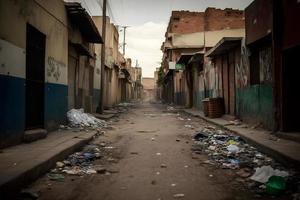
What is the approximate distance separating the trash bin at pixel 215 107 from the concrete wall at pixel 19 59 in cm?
837

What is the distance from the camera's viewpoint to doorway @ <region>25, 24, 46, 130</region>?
8844 millimetres

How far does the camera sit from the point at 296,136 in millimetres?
8070

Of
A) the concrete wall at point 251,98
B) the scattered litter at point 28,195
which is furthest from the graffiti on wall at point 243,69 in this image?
the scattered litter at point 28,195

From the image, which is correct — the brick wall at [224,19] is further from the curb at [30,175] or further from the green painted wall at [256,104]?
the curb at [30,175]

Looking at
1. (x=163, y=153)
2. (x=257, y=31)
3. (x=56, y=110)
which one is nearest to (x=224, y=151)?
(x=163, y=153)

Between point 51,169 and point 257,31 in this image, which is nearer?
point 51,169

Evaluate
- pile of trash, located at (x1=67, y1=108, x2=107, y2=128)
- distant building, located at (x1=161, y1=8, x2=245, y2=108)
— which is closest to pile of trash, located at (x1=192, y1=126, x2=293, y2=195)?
pile of trash, located at (x1=67, y1=108, x2=107, y2=128)

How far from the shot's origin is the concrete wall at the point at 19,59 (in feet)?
22.6

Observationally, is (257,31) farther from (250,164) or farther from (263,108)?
(250,164)

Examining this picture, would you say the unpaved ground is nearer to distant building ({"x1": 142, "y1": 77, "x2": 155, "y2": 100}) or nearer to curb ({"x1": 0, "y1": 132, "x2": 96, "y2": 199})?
curb ({"x1": 0, "y1": 132, "x2": 96, "y2": 199})

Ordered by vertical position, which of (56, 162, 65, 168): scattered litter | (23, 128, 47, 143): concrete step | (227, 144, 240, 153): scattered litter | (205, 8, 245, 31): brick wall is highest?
(205, 8, 245, 31): brick wall

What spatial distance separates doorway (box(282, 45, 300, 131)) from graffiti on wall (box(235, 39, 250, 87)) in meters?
3.32

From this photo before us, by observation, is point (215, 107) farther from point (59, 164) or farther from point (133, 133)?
point (59, 164)

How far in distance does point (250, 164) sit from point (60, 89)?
6.85 meters
